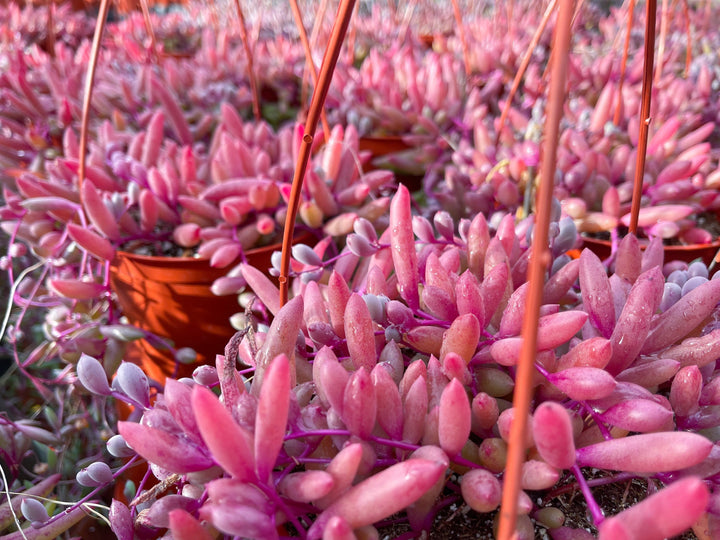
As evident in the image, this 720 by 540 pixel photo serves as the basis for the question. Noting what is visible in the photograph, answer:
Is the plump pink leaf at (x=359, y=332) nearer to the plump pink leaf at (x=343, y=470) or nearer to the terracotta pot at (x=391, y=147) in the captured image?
the plump pink leaf at (x=343, y=470)

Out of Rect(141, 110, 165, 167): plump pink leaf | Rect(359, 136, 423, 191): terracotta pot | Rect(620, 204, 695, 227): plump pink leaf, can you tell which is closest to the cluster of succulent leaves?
Rect(620, 204, 695, 227): plump pink leaf

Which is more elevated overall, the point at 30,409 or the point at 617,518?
the point at 617,518

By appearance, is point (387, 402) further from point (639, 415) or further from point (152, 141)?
point (152, 141)

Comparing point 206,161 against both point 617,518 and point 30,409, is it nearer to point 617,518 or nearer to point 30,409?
point 30,409

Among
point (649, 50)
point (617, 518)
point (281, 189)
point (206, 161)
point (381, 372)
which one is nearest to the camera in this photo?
point (617, 518)

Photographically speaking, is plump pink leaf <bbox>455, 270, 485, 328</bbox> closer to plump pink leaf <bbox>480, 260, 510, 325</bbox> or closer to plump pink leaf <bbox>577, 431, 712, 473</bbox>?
plump pink leaf <bbox>480, 260, 510, 325</bbox>

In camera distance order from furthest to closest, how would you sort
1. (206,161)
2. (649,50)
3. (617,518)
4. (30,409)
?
(30,409) < (206,161) < (649,50) < (617,518)

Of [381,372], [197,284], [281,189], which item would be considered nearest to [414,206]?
[281,189]
